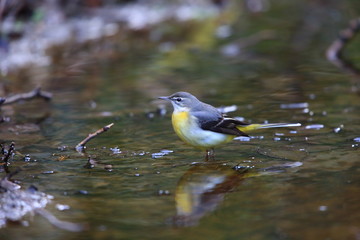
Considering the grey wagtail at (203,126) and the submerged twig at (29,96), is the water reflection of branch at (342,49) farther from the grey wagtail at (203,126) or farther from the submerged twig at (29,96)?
the submerged twig at (29,96)

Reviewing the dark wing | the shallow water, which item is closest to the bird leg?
the shallow water

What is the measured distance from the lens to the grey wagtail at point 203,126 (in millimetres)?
6598

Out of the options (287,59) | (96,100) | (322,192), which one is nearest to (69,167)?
(322,192)

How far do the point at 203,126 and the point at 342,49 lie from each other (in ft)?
20.7

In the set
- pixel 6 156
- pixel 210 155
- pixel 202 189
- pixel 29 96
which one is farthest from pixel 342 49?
pixel 6 156

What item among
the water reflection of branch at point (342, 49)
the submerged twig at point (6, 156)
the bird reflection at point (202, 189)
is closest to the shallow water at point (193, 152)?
the bird reflection at point (202, 189)

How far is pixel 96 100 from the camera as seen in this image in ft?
31.1

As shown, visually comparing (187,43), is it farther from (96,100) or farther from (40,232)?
(40,232)

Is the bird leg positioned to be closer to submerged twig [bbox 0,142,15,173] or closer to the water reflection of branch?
submerged twig [bbox 0,142,15,173]

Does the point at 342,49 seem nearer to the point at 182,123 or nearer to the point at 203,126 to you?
the point at 203,126

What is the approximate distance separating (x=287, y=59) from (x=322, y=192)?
23.9 ft

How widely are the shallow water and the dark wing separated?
0.25 meters

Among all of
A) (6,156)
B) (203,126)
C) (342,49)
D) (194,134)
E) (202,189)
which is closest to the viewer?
(202,189)

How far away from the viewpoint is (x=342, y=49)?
12.2 meters
